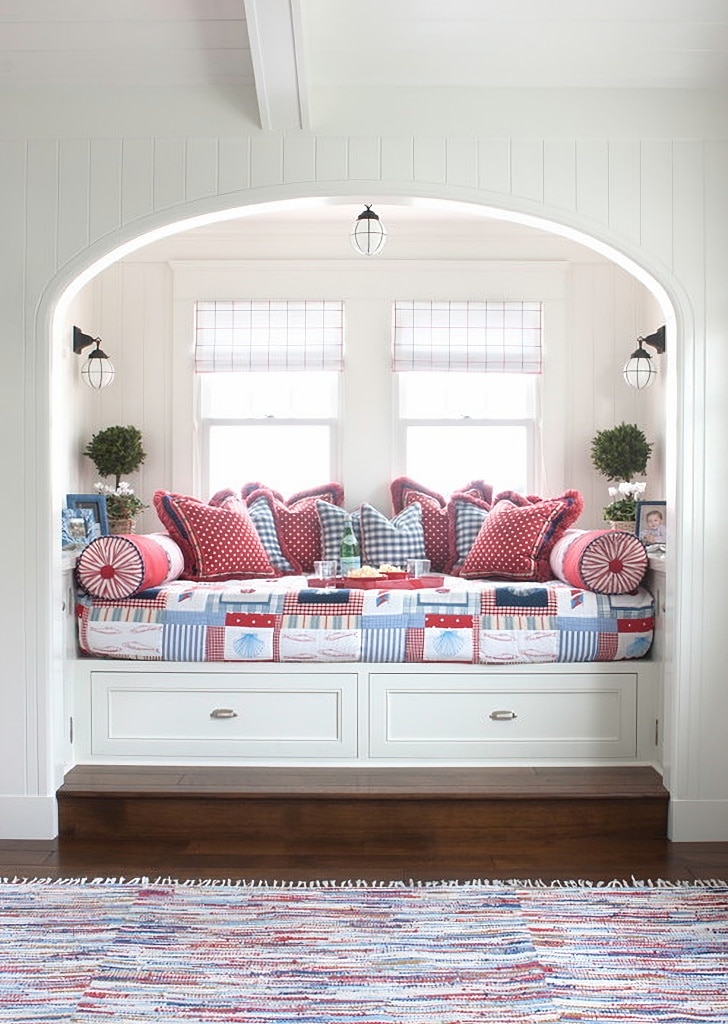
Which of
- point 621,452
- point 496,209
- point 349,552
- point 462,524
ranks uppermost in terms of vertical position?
point 496,209

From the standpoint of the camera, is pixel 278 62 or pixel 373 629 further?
pixel 373 629

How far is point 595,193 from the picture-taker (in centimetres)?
321

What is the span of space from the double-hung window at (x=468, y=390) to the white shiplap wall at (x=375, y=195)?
6.22 feet

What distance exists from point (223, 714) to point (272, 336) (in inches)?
93.8

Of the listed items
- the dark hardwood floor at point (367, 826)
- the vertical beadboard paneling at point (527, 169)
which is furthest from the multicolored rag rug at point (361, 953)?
the vertical beadboard paneling at point (527, 169)

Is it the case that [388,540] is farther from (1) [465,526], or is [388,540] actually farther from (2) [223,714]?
(2) [223,714]

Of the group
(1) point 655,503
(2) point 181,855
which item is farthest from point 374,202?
(2) point 181,855

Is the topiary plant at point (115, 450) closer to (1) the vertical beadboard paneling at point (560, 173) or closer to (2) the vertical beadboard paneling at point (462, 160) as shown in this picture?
(2) the vertical beadboard paneling at point (462, 160)

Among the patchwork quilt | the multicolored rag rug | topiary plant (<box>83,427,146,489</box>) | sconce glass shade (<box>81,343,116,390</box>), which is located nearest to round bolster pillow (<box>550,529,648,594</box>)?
the patchwork quilt

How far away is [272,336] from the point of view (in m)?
5.11

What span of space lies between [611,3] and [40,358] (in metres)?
2.08

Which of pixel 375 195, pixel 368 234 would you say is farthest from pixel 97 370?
pixel 375 195

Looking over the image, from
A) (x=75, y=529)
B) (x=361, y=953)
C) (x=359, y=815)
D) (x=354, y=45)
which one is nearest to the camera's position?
(x=361, y=953)

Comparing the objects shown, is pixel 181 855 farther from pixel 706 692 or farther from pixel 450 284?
pixel 450 284
